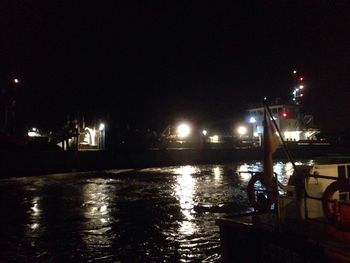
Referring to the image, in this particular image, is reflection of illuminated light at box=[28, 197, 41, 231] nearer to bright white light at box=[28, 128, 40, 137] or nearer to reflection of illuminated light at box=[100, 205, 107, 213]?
reflection of illuminated light at box=[100, 205, 107, 213]

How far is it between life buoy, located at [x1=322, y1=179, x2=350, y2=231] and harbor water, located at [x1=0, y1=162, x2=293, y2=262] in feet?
12.5

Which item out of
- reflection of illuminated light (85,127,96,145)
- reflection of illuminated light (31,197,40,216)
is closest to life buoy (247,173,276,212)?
reflection of illuminated light (31,197,40,216)

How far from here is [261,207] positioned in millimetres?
8531

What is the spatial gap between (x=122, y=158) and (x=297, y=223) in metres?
34.1

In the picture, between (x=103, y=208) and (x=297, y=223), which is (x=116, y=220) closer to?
(x=103, y=208)

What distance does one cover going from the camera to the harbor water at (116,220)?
33.6ft

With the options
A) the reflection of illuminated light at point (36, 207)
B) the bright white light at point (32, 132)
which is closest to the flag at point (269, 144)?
the reflection of illuminated light at point (36, 207)

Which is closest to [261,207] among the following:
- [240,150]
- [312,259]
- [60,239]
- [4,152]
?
[312,259]

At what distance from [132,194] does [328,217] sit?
15.5 m

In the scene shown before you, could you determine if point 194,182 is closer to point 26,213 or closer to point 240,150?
point 26,213

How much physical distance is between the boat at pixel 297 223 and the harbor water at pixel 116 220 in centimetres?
249

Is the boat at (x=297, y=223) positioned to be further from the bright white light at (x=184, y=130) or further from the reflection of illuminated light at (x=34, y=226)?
the bright white light at (x=184, y=130)

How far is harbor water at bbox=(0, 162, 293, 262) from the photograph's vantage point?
10242 millimetres

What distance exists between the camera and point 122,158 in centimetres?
4025
